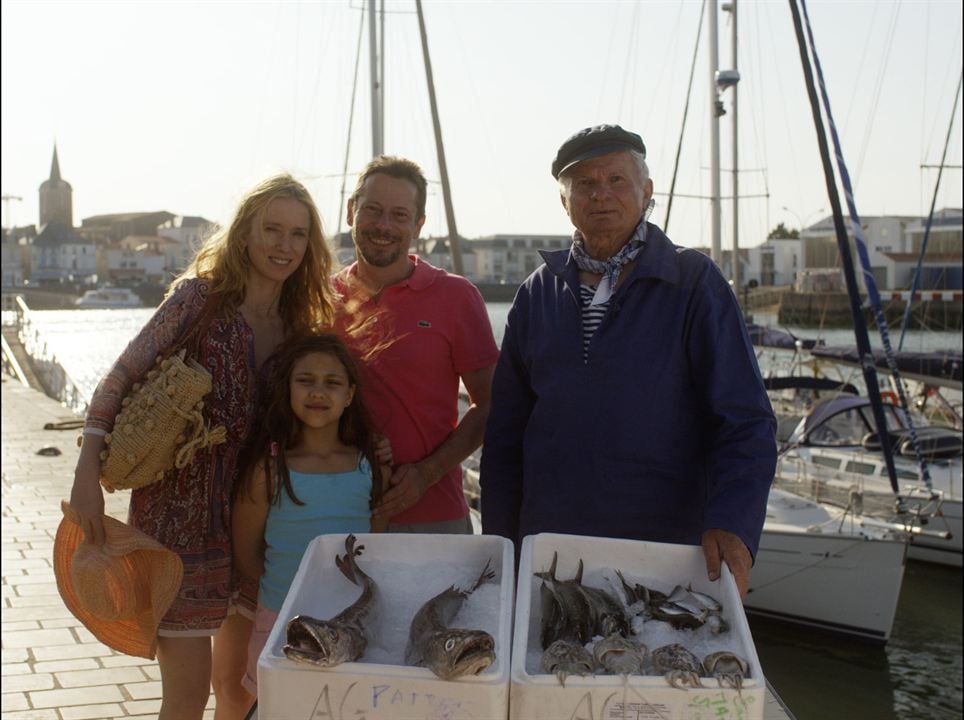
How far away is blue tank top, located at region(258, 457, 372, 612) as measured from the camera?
107 inches

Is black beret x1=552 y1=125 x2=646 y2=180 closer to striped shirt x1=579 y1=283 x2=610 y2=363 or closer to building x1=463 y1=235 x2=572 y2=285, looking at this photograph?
striped shirt x1=579 y1=283 x2=610 y2=363

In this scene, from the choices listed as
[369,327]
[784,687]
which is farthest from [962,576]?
[369,327]

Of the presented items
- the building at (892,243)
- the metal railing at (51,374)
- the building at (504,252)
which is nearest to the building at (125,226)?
the building at (504,252)

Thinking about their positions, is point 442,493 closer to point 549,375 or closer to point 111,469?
point 549,375

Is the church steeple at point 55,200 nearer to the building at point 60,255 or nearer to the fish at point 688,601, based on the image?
the building at point 60,255

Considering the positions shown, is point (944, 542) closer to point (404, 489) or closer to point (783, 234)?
point (404, 489)

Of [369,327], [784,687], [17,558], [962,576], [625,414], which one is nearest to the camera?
[625,414]

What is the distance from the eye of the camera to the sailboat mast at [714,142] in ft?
53.7

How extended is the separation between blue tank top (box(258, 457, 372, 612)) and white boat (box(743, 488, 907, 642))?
9765mm

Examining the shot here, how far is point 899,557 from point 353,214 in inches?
387

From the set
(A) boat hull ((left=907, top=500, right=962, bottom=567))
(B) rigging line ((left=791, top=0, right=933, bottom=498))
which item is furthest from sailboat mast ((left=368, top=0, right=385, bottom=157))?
(A) boat hull ((left=907, top=500, right=962, bottom=567))

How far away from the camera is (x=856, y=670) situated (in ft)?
36.8

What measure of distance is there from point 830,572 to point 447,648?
11.1m

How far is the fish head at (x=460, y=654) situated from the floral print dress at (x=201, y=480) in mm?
1341
